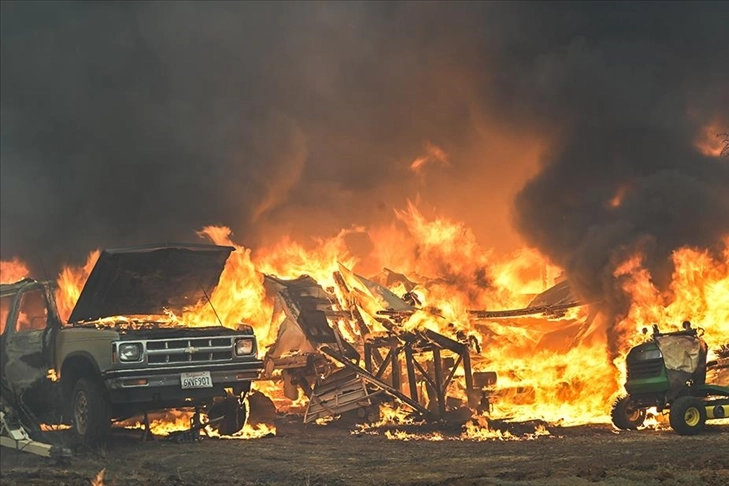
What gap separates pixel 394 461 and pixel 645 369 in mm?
4535

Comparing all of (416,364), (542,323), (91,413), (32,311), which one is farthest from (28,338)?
(542,323)

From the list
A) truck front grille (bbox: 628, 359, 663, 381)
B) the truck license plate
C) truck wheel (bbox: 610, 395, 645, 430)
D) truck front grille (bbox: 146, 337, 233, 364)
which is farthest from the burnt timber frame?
the truck license plate

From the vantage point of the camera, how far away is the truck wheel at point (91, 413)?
35.1ft

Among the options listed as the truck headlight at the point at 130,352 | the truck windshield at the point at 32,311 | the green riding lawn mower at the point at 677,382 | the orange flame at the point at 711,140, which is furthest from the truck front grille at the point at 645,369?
the truck windshield at the point at 32,311

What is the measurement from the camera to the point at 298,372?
52.3ft

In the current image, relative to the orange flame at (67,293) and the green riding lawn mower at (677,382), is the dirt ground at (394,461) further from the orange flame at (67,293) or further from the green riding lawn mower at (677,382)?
the orange flame at (67,293)

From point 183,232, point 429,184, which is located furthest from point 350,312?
point 429,184

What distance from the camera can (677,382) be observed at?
1137cm

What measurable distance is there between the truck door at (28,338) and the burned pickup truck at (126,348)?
2cm

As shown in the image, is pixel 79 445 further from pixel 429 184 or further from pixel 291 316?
pixel 429 184

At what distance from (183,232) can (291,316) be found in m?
14.4

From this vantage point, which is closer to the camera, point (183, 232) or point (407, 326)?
point (407, 326)

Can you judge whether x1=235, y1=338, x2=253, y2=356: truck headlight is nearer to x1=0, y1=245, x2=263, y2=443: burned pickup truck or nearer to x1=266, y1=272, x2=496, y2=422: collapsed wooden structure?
x1=0, y1=245, x2=263, y2=443: burned pickup truck

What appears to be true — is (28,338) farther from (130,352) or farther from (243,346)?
(243,346)
